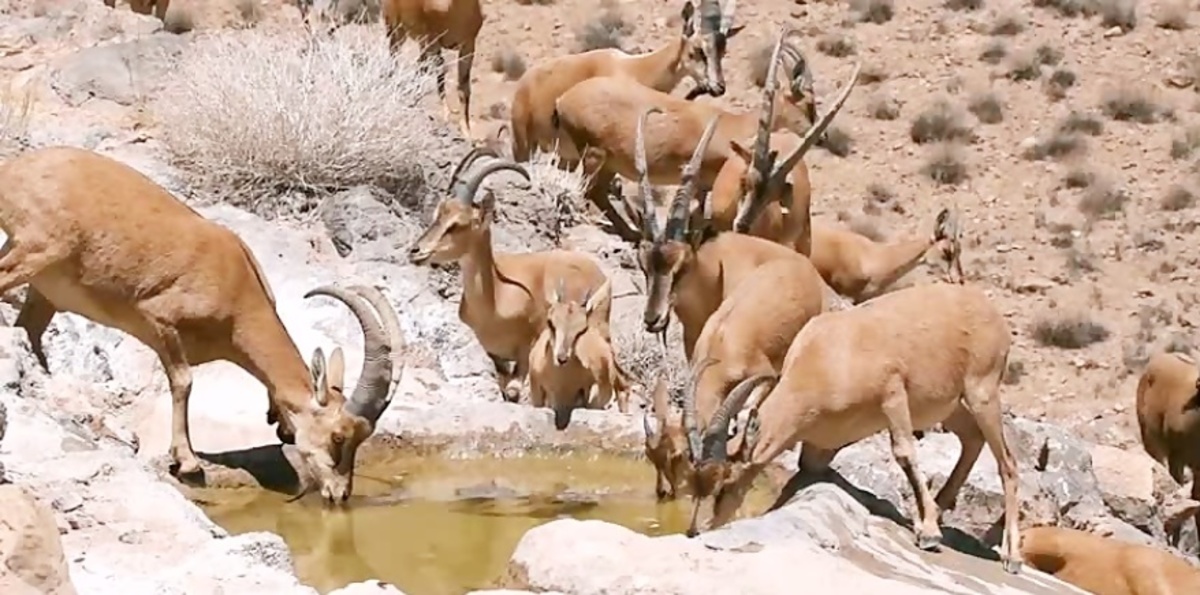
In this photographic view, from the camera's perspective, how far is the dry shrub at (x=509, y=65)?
23.0 metres

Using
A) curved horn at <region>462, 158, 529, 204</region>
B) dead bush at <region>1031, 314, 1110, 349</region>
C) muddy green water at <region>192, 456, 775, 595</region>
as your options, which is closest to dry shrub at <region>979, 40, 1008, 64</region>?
dead bush at <region>1031, 314, 1110, 349</region>

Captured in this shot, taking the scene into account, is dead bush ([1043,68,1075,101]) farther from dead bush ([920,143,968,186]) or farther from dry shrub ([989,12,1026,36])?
dead bush ([920,143,968,186])

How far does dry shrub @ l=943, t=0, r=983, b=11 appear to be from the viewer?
82.9ft

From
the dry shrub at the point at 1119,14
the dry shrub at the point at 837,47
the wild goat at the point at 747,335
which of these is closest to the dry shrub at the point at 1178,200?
the dry shrub at the point at 837,47

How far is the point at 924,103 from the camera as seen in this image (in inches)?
881

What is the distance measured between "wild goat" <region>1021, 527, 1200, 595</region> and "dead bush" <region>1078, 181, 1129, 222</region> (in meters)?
10.8

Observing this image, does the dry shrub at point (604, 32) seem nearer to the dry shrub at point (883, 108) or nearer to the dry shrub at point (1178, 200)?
the dry shrub at point (883, 108)

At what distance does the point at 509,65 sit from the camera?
23.1m

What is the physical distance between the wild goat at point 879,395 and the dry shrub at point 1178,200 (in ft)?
38.1

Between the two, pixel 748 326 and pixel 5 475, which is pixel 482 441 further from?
pixel 5 475

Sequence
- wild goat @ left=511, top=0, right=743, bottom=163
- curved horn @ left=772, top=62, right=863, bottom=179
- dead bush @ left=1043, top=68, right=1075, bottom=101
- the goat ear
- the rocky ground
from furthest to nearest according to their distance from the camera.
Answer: dead bush @ left=1043, top=68, right=1075, bottom=101
wild goat @ left=511, top=0, right=743, bottom=163
curved horn @ left=772, top=62, right=863, bottom=179
the goat ear
the rocky ground

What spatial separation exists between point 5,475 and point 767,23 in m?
19.7

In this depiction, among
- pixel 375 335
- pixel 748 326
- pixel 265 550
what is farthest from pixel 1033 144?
pixel 265 550

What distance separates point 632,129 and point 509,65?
9138 millimetres
